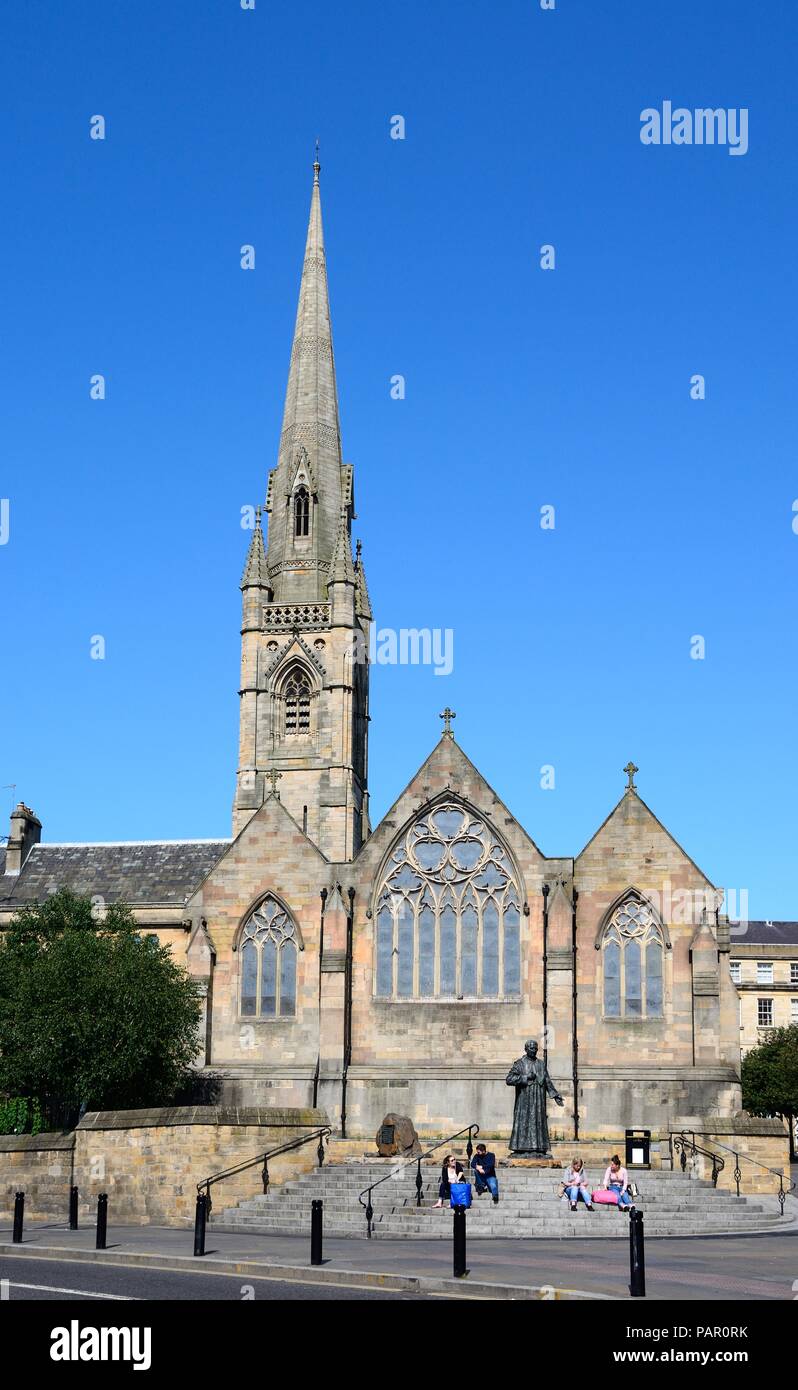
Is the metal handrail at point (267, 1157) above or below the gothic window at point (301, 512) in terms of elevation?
below

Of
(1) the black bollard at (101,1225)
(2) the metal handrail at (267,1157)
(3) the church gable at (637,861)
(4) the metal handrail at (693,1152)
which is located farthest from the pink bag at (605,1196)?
(3) the church gable at (637,861)

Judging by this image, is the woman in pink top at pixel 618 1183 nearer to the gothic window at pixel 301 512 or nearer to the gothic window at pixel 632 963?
the gothic window at pixel 632 963

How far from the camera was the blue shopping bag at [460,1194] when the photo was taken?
28531 mm

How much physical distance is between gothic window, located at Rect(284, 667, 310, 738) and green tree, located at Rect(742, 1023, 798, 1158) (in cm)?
2969

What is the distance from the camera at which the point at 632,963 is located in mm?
43875

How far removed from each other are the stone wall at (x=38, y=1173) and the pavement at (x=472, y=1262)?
5180 millimetres

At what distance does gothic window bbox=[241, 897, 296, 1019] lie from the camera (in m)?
45.2

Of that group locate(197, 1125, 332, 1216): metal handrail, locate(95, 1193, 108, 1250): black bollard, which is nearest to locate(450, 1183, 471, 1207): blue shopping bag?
locate(197, 1125, 332, 1216): metal handrail

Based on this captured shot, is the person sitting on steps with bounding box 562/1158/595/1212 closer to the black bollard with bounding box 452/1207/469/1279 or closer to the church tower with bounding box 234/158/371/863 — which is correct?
the black bollard with bounding box 452/1207/469/1279

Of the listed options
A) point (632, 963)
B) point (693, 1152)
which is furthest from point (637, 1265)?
point (632, 963)

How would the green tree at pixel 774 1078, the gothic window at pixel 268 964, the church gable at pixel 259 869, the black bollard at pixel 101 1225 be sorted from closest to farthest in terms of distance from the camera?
1. the black bollard at pixel 101 1225
2. the gothic window at pixel 268 964
3. the church gable at pixel 259 869
4. the green tree at pixel 774 1078
